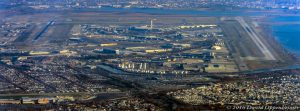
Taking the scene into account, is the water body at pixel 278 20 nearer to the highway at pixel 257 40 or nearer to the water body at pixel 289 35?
the water body at pixel 289 35

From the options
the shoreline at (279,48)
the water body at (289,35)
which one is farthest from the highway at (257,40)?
the water body at (289,35)

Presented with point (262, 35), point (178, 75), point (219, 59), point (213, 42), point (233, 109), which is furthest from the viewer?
point (262, 35)

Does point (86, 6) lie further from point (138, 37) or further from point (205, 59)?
point (205, 59)

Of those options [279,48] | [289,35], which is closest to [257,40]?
[279,48]

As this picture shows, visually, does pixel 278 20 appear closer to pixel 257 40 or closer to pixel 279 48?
pixel 257 40

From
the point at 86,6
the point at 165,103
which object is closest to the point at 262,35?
the point at 165,103

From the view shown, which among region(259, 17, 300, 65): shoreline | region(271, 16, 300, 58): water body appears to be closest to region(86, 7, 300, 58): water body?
region(271, 16, 300, 58): water body
